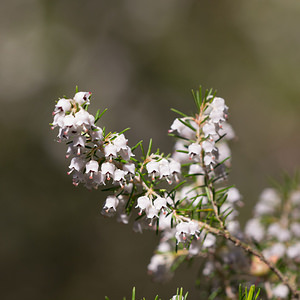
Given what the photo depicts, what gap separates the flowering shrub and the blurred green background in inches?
87.7

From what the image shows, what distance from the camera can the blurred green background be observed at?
12.8 ft

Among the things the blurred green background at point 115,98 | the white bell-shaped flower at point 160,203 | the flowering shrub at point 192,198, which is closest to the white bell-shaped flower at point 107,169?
the flowering shrub at point 192,198

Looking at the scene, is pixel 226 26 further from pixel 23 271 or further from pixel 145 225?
pixel 145 225

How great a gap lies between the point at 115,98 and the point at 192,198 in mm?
4223

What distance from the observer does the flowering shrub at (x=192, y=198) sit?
0.87 metres

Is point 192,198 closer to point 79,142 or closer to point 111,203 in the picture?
point 111,203

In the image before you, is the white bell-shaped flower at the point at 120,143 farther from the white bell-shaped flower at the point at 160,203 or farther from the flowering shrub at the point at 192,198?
the white bell-shaped flower at the point at 160,203

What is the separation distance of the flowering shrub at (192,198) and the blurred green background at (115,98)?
87.7 inches

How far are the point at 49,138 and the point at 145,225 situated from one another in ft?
11.7

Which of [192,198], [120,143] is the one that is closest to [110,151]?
[120,143]

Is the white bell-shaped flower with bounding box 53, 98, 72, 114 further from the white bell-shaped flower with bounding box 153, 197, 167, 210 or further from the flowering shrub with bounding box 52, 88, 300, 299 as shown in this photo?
the white bell-shaped flower with bounding box 153, 197, 167, 210

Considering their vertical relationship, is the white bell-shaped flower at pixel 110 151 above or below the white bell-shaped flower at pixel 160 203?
above

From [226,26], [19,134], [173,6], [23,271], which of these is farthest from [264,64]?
[23,271]

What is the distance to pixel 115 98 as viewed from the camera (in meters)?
5.09
